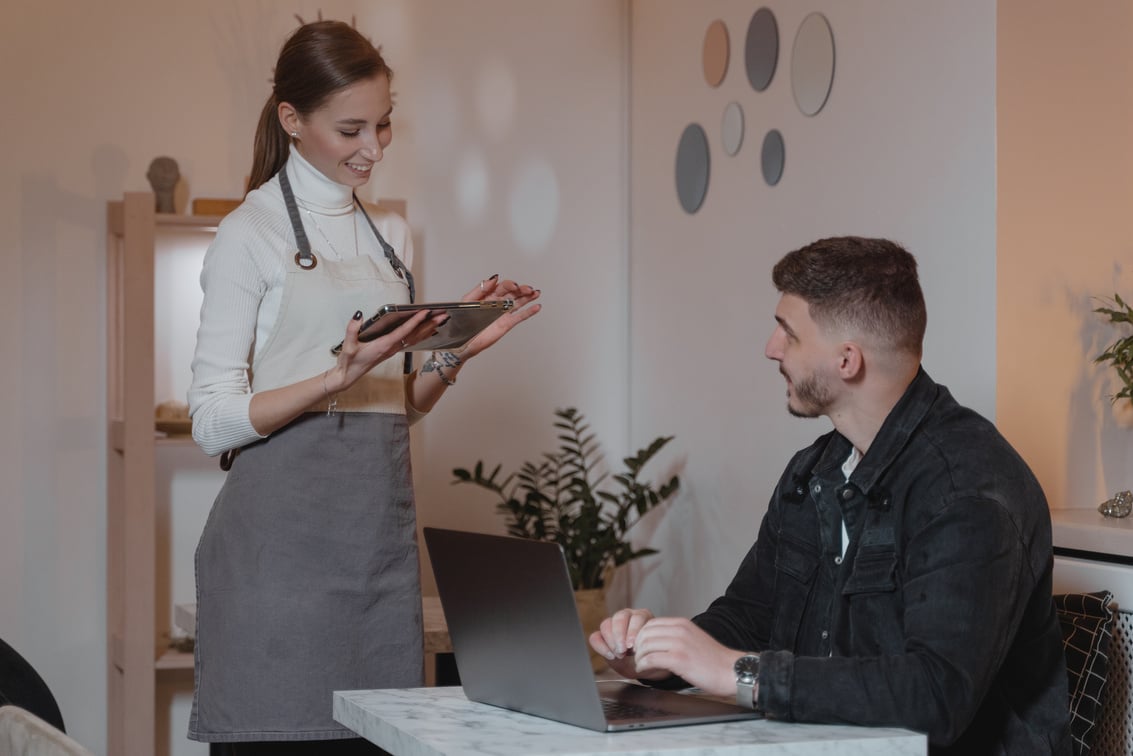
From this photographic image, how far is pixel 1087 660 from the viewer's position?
1.97m

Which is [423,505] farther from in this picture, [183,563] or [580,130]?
[580,130]

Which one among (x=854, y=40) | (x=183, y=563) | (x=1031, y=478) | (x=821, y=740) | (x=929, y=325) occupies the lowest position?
(x=183, y=563)

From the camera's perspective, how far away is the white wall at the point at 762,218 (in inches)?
104

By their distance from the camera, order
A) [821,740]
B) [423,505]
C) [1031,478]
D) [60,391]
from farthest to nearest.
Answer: [423,505] → [60,391] → [1031,478] → [821,740]

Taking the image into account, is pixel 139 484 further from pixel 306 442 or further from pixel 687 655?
pixel 687 655

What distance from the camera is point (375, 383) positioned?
202cm

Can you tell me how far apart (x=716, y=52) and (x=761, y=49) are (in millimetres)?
286

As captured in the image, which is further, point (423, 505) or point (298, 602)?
point (423, 505)

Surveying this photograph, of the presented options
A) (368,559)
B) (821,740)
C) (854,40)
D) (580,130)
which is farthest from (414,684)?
(580,130)

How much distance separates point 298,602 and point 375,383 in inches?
14.0

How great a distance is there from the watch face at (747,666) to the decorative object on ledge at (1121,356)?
1444 mm

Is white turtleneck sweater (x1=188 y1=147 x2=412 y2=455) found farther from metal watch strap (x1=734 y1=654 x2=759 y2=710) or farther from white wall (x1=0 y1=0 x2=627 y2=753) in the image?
white wall (x1=0 y1=0 x2=627 y2=753)

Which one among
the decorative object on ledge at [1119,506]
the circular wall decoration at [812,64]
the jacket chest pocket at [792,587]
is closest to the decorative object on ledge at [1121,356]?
the decorative object on ledge at [1119,506]

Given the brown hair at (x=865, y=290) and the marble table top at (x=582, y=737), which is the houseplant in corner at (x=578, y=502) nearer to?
the brown hair at (x=865, y=290)
